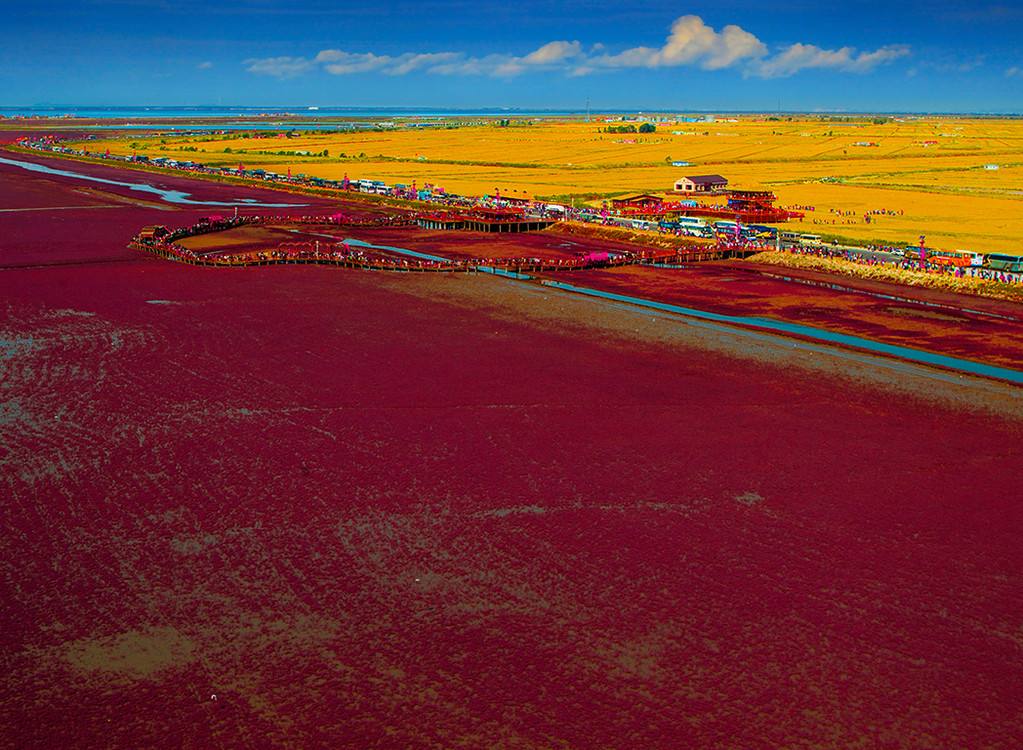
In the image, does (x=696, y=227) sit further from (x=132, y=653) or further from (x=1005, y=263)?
(x=132, y=653)

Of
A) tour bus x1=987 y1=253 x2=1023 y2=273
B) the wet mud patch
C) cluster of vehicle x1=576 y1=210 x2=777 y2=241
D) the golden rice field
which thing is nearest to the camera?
the wet mud patch

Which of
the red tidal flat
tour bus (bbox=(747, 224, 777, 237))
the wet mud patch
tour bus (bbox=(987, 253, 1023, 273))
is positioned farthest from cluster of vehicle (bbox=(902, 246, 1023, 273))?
the wet mud patch

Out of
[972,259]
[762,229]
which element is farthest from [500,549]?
[762,229]

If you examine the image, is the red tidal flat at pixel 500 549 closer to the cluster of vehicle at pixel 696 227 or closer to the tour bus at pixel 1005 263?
the tour bus at pixel 1005 263

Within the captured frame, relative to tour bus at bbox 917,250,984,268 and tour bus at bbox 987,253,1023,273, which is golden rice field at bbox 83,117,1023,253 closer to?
tour bus at bbox 917,250,984,268

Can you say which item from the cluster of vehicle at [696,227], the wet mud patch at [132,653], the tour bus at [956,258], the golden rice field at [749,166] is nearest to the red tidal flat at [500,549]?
the wet mud patch at [132,653]

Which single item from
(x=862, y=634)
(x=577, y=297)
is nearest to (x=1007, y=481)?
(x=862, y=634)
